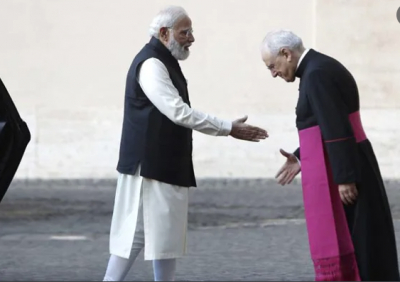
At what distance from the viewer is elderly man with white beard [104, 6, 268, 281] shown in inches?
241

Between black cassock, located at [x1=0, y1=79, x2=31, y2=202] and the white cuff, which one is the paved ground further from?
the white cuff

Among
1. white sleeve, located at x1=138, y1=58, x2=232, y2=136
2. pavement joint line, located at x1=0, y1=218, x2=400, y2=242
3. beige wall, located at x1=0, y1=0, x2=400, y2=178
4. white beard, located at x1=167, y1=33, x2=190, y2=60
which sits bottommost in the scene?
pavement joint line, located at x1=0, y1=218, x2=400, y2=242

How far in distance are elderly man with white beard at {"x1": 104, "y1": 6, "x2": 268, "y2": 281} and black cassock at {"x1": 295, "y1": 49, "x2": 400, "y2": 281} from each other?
1.97 feet

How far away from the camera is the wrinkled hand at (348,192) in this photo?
5.65m

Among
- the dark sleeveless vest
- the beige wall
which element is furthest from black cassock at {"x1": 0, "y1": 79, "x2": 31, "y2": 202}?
the beige wall

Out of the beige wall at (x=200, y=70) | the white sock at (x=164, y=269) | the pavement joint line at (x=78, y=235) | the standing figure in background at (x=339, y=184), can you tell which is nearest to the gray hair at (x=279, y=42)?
the standing figure in background at (x=339, y=184)

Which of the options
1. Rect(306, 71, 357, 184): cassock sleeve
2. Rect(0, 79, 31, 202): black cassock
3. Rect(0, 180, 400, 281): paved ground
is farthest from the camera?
Rect(0, 180, 400, 281): paved ground

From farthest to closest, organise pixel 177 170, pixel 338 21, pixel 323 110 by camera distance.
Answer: pixel 338 21 → pixel 177 170 → pixel 323 110

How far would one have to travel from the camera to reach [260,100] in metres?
15.5

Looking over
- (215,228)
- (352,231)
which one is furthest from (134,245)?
(215,228)

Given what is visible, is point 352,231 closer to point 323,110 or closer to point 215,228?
point 323,110

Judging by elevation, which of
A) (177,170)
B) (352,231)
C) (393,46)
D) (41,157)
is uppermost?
A: (393,46)

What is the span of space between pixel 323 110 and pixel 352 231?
631 millimetres

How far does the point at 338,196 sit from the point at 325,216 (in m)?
0.12
